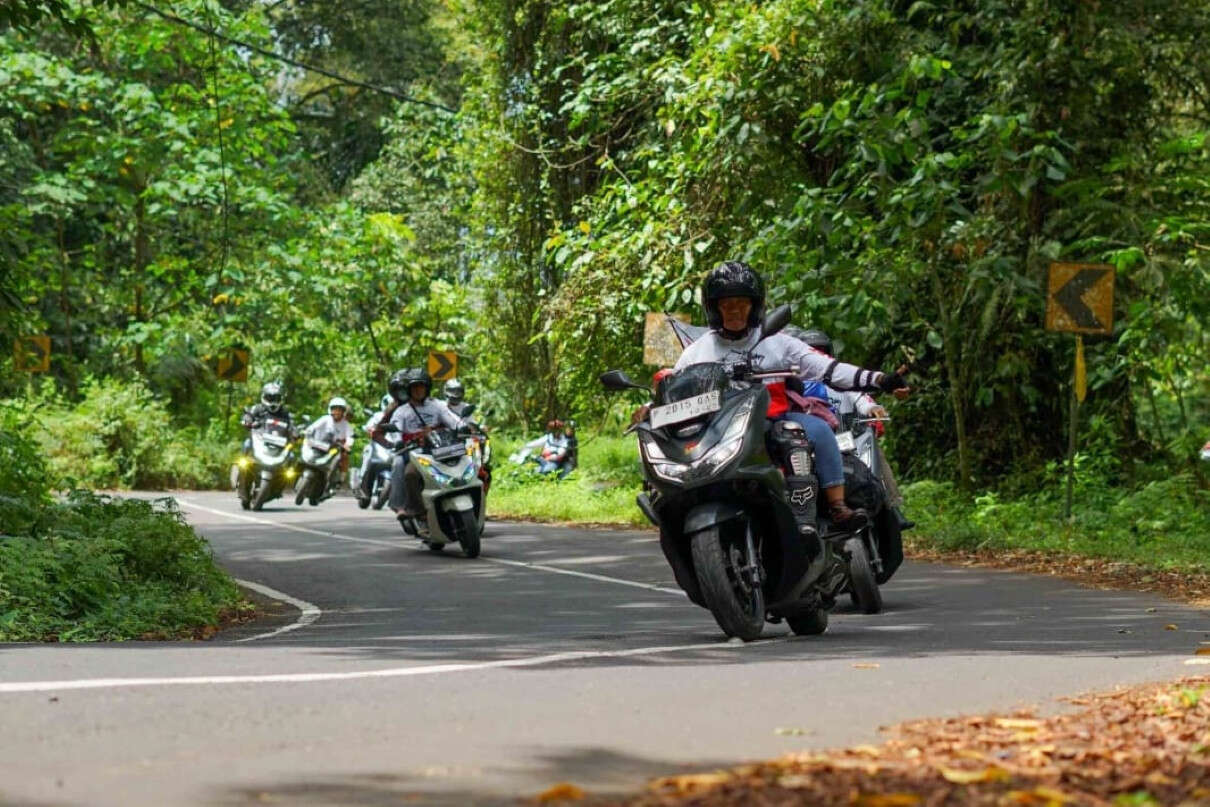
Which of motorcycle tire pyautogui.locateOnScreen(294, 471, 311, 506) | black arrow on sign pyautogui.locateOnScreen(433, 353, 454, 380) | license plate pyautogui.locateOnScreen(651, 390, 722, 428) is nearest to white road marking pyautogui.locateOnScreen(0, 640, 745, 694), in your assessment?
license plate pyautogui.locateOnScreen(651, 390, 722, 428)

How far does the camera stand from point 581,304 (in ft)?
89.6

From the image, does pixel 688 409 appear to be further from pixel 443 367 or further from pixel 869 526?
pixel 443 367

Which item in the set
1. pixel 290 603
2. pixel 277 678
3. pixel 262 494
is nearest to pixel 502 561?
pixel 290 603

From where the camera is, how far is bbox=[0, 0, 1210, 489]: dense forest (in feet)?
70.8

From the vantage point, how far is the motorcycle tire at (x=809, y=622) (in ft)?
36.0

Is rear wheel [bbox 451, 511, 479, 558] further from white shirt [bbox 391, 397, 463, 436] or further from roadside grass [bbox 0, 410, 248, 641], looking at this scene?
roadside grass [bbox 0, 410, 248, 641]

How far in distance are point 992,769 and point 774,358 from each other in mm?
5330

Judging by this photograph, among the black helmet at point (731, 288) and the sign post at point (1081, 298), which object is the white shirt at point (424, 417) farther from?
the black helmet at point (731, 288)

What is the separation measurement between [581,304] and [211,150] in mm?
12756

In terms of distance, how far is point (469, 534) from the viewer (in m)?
19.5

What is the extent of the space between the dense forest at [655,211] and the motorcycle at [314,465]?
4.14m

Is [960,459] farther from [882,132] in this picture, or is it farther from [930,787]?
[930,787]

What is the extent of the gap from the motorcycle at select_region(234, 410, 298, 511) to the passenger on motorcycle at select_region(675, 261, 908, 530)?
65.0 feet

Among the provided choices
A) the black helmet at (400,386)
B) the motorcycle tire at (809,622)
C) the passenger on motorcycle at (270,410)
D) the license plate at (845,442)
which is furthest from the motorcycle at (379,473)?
the motorcycle tire at (809,622)
